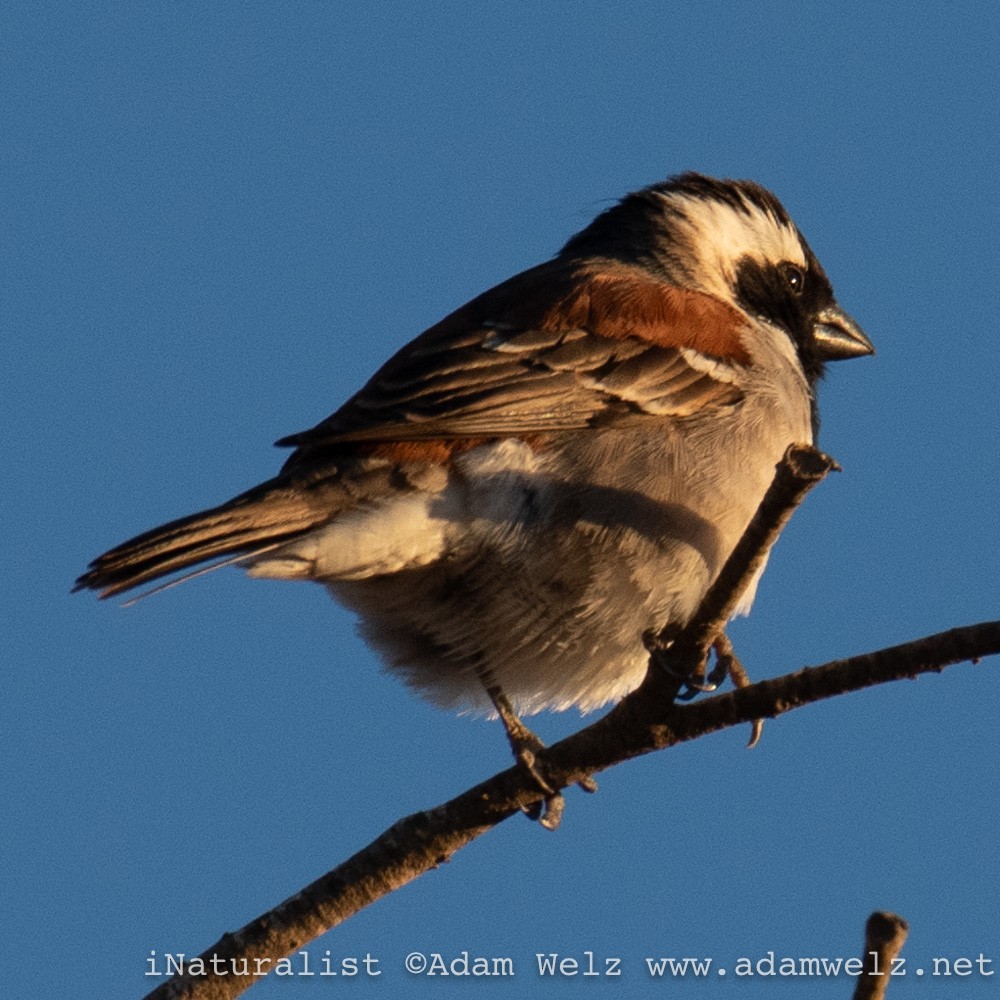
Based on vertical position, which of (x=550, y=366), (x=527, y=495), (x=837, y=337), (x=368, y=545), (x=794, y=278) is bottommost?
(x=368, y=545)

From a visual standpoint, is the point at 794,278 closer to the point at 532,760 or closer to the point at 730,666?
the point at 730,666

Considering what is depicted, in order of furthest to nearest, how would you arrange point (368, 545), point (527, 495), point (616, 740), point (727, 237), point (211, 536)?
point (727, 237)
point (527, 495)
point (368, 545)
point (211, 536)
point (616, 740)

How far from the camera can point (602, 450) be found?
5555 mm

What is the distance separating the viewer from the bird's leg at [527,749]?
192 inches

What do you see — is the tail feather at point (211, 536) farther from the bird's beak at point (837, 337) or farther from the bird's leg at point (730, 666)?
the bird's beak at point (837, 337)

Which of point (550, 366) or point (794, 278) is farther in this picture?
point (794, 278)

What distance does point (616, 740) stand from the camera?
14.7 feet

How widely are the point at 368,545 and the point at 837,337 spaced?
129 inches

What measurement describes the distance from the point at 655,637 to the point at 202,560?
1.39 metres

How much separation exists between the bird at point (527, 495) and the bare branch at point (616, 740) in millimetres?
839

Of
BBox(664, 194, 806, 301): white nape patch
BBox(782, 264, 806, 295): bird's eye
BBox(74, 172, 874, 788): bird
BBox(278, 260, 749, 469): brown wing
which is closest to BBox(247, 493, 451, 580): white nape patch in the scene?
BBox(74, 172, 874, 788): bird

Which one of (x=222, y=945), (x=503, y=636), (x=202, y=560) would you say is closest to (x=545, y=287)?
(x=503, y=636)

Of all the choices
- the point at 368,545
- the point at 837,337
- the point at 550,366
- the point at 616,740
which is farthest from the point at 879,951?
the point at 837,337

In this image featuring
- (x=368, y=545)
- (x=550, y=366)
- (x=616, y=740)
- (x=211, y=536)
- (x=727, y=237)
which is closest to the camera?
(x=616, y=740)
